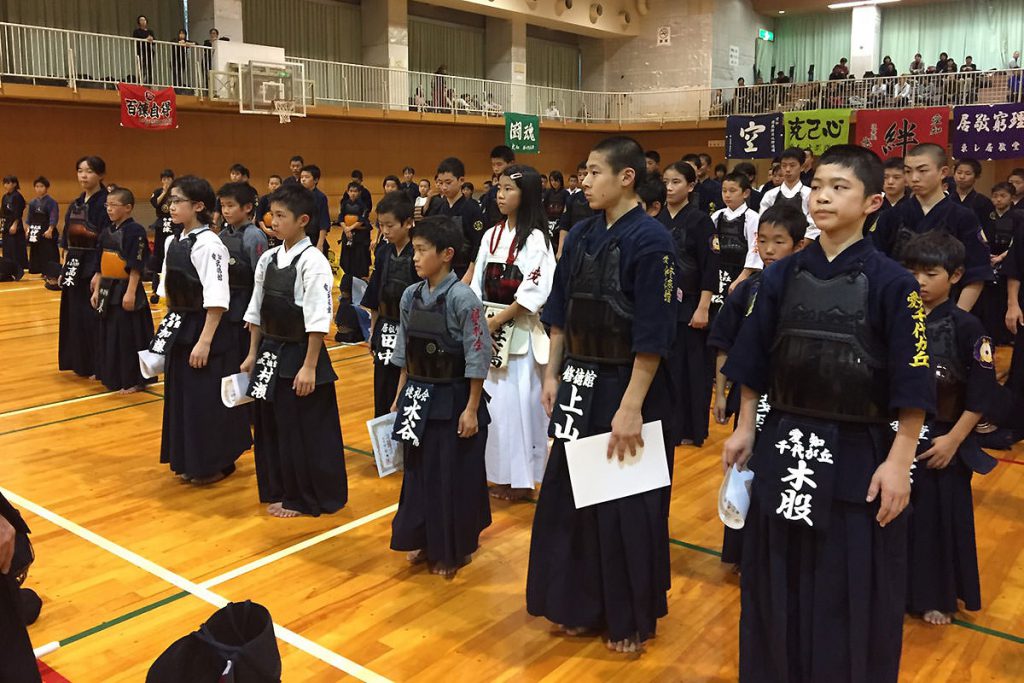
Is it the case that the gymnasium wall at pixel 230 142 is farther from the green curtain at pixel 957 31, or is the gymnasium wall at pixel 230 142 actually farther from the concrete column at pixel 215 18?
the green curtain at pixel 957 31

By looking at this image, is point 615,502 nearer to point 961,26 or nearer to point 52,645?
point 52,645

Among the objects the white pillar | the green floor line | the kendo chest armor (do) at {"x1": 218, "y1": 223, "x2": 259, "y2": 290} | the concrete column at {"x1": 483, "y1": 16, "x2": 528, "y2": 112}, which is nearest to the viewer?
the green floor line

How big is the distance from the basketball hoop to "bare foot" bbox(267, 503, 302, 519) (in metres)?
13.6

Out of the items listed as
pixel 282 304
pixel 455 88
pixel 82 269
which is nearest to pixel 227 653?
pixel 282 304

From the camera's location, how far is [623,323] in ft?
10.2

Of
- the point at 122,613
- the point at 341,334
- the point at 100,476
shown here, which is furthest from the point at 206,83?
the point at 122,613

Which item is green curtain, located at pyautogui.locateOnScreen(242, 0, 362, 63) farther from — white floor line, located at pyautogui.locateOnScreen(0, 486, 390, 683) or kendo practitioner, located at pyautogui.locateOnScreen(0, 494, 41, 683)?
kendo practitioner, located at pyautogui.locateOnScreen(0, 494, 41, 683)

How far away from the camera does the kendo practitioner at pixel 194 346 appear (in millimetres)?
4934

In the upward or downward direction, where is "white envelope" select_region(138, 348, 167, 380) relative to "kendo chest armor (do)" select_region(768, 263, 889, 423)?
downward

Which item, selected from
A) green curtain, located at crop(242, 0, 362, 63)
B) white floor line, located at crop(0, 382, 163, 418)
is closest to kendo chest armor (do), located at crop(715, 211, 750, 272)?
white floor line, located at crop(0, 382, 163, 418)

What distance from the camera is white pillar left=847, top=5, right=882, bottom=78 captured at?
24375 mm

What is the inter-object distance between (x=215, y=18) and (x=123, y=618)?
16.8m

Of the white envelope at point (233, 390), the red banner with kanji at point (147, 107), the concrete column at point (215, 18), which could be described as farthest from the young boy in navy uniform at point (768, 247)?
the concrete column at point (215, 18)

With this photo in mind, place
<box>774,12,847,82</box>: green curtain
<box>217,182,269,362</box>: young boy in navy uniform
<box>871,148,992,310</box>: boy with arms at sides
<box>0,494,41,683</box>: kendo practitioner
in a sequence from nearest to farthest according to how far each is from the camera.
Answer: <box>0,494,41,683</box>: kendo practitioner → <box>871,148,992,310</box>: boy with arms at sides → <box>217,182,269,362</box>: young boy in navy uniform → <box>774,12,847,82</box>: green curtain
